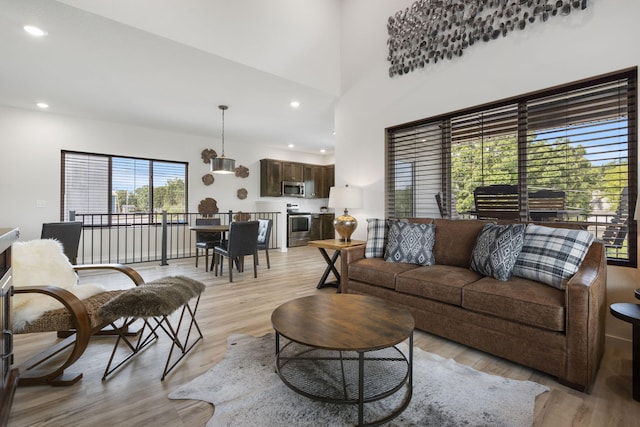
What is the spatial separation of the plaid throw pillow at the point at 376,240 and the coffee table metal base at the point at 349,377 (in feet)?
4.02

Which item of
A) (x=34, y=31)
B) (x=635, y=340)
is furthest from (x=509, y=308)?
(x=34, y=31)

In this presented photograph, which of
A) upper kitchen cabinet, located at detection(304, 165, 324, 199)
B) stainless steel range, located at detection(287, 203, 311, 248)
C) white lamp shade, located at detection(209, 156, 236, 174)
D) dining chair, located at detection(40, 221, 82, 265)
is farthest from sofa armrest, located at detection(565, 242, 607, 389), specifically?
upper kitchen cabinet, located at detection(304, 165, 324, 199)

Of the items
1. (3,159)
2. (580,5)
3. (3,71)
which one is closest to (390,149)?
(580,5)

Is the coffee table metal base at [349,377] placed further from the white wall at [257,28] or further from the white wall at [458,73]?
the white wall at [257,28]

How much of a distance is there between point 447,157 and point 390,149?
2.58 feet

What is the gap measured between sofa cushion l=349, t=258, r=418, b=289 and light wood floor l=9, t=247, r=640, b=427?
1.68ft

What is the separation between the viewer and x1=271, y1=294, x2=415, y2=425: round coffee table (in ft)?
4.75

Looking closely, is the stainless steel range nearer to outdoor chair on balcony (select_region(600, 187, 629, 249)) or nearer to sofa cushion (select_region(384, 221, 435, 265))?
sofa cushion (select_region(384, 221, 435, 265))

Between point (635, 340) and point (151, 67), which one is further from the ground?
point (151, 67)

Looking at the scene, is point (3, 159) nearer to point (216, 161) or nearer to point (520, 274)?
point (216, 161)

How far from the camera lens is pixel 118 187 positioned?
19.6 ft

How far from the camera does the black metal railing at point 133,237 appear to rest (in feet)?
18.4

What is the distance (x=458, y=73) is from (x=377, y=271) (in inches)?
91.1

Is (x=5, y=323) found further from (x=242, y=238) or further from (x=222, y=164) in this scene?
(x=222, y=164)
